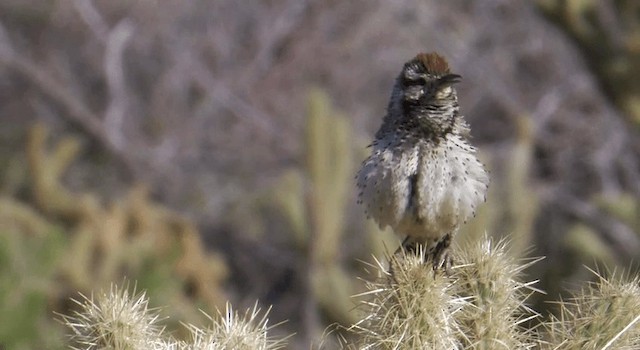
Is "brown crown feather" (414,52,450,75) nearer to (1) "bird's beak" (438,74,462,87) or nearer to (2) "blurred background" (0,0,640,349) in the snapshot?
(1) "bird's beak" (438,74,462,87)

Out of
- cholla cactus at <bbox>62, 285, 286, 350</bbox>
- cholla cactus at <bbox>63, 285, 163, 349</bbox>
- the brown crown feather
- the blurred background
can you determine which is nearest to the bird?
the brown crown feather

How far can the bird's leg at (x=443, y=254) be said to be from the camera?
3.08 meters

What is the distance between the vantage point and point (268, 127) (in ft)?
35.2

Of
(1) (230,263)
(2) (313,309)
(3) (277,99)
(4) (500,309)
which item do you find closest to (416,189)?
(4) (500,309)

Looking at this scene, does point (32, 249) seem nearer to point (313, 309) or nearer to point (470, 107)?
point (313, 309)

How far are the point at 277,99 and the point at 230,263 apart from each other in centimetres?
181

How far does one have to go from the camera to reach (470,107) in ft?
35.7

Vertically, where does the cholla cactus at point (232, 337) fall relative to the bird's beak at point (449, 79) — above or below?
below

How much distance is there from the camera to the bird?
128 inches

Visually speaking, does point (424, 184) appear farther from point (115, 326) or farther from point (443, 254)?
point (115, 326)

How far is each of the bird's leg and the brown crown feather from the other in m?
0.51

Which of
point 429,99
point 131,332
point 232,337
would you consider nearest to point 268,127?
point 429,99

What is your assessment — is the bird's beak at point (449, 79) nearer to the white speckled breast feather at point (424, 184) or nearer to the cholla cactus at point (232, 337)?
the white speckled breast feather at point (424, 184)

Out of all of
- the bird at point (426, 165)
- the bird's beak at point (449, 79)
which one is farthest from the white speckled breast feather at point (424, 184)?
the bird's beak at point (449, 79)
